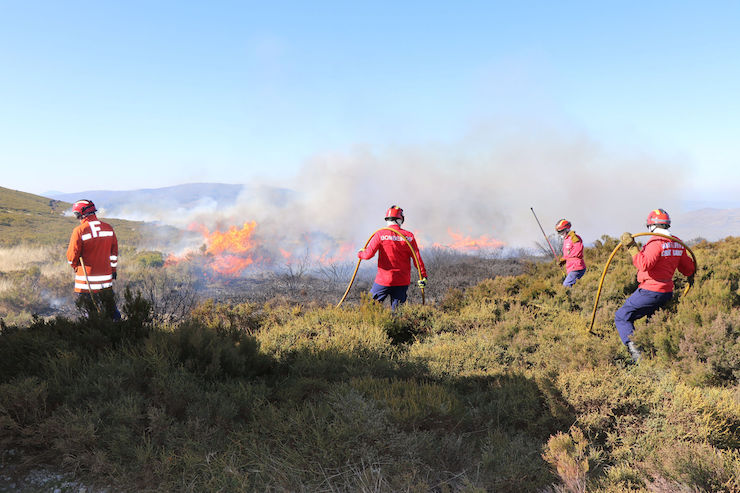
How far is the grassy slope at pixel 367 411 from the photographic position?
8.95 ft

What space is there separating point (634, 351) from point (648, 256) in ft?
3.99

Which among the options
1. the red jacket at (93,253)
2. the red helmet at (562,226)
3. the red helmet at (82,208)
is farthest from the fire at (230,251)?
the red helmet at (562,226)

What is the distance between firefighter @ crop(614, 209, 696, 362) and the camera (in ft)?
16.6

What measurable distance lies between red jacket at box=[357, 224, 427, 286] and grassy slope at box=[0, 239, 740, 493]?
2.00 m

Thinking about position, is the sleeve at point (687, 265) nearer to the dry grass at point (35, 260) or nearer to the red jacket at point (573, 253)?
the red jacket at point (573, 253)

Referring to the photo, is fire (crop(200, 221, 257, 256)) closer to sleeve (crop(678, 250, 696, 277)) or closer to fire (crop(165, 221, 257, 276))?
fire (crop(165, 221, 257, 276))

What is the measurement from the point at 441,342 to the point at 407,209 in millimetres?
30380

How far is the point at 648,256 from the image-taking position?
16.6 feet

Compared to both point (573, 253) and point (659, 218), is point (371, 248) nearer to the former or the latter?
point (659, 218)

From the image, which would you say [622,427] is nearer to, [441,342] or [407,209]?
[441,342]

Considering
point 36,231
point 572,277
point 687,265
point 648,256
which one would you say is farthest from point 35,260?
point 687,265

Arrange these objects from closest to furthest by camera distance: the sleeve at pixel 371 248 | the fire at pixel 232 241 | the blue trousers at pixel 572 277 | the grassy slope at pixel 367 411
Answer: the grassy slope at pixel 367 411
the sleeve at pixel 371 248
the blue trousers at pixel 572 277
the fire at pixel 232 241

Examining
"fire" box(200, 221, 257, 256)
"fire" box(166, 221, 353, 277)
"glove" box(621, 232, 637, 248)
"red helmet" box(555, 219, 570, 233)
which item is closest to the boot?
"glove" box(621, 232, 637, 248)

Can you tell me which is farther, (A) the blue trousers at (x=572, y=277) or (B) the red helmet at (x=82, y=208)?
(A) the blue trousers at (x=572, y=277)
